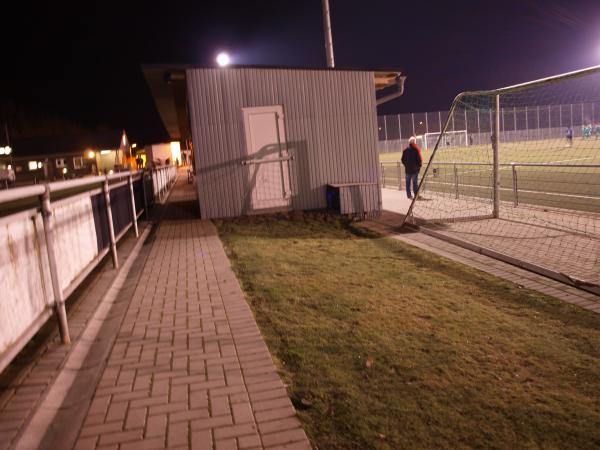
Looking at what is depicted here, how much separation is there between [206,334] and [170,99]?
13305 millimetres

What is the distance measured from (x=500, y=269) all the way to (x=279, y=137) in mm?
6829

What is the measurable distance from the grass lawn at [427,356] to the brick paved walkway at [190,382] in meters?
0.21

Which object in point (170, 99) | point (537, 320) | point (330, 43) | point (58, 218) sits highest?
point (330, 43)

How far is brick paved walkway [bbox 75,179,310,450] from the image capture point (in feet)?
9.86

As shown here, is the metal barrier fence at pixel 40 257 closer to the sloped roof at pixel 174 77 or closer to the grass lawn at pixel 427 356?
the grass lawn at pixel 427 356

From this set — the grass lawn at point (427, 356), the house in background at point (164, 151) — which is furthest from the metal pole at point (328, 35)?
the house in background at point (164, 151)

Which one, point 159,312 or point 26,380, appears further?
point 159,312

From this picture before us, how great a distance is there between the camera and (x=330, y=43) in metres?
15.6

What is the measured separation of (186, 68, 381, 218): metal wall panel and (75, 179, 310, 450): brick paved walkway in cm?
598

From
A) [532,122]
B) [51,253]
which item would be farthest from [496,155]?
[532,122]

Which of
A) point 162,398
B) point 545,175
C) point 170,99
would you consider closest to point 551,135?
point 545,175

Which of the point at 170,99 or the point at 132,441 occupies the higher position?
the point at 170,99

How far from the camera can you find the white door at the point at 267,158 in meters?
12.1

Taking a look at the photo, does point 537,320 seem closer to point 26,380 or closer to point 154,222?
point 26,380
